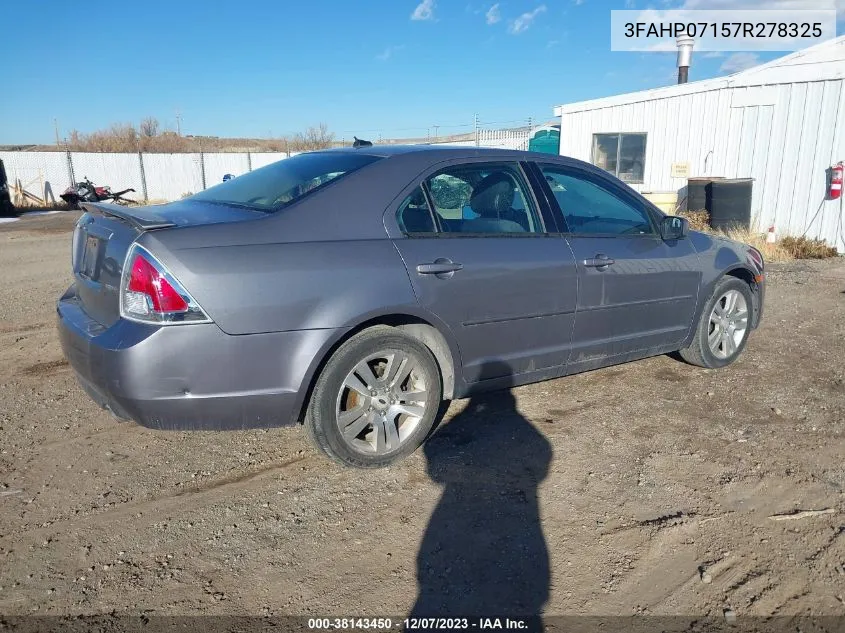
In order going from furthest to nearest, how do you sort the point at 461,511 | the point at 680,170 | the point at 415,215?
the point at 680,170, the point at 415,215, the point at 461,511

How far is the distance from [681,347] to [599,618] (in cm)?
296

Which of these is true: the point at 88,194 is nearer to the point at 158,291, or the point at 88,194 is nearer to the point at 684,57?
the point at 684,57

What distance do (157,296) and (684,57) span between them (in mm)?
16180

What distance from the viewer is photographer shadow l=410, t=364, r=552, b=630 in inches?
97.9

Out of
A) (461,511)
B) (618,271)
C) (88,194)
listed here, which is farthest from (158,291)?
(88,194)

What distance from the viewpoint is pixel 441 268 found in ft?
11.3

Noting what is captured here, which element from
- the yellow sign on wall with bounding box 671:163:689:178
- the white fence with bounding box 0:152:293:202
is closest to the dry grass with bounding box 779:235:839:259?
the yellow sign on wall with bounding box 671:163:689:178

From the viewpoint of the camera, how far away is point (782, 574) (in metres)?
2.63

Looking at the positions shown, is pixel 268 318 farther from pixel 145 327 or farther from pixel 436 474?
pixel 436 474

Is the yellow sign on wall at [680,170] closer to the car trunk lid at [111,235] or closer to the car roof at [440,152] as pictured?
the car roof at [440,152]

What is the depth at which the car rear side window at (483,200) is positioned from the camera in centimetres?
366

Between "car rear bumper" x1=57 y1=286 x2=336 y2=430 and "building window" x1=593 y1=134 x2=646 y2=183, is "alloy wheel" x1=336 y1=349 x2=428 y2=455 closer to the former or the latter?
"car rear bumper" x1=57 y1=286 x2=336 y2=430

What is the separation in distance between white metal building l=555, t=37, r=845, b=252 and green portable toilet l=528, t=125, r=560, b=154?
3174 millimetres

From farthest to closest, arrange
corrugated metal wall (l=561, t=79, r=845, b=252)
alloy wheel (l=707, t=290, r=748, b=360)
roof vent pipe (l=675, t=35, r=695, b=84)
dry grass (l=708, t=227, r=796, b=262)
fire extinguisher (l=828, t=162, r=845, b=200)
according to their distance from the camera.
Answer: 1. roof vent pipe (l=675, t=35, r=695, b=84)
2. corrugated metal wall (l=561, t=79, r=845, b=252)
3. dry grass (l=708, t=227, r=796, b=262)
4. fire extinguisher (l=828, t=162, r=845, b=200)
5. alloy wheel (l=707, t=290, r=748, b=360)
